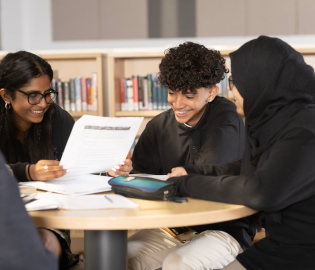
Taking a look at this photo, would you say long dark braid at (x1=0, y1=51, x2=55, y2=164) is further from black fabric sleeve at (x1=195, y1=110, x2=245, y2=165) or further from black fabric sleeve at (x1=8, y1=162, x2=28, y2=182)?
black fabric sleeve at (x1=195, y1=110, x2=245, y2=165)

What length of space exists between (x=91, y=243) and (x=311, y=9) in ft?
10.1

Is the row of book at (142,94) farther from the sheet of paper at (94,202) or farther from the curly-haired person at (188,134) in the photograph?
the sheet of paper at (94,202)

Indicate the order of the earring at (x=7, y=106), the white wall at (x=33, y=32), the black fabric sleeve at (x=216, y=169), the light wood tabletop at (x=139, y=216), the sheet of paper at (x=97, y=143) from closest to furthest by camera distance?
the light wood tabletop at (x=139, y=216) → the sheet of paper at (x=97, y=143) → the black fabric sleeve at (x=216, y=169) → the earring at (x=7, y=106) → the white wall at (x=33, y=32)

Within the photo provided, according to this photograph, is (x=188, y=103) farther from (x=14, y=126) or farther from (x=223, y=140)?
(x=14, y=126)

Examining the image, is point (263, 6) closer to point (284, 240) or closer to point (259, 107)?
point (259, 107)

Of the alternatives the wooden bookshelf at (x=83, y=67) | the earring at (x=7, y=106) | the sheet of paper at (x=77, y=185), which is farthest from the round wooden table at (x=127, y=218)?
the wooden bookshelf at (x=83, y=67)

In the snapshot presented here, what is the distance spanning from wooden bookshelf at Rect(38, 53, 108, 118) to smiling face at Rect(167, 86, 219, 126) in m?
1.40

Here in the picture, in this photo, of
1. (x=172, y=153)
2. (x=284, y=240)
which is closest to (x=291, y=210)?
(x=284, y=240)

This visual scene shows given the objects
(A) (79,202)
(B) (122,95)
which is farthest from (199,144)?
(B) (122,95)

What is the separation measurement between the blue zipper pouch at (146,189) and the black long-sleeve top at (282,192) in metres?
0.05

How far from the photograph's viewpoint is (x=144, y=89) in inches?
128

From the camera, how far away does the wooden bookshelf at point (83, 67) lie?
3.18m

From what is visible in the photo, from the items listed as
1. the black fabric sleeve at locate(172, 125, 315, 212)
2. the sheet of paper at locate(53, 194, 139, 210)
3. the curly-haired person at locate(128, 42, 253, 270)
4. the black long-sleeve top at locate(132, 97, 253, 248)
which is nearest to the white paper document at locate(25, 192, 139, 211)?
the sheet of paper at locate(53, 194, 139, 210)

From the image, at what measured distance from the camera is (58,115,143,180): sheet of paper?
1255mm
